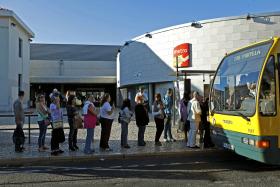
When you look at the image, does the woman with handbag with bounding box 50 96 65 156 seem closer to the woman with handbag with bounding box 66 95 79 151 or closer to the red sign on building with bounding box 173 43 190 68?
the woman with handbag with bounding box 66 95 79 151

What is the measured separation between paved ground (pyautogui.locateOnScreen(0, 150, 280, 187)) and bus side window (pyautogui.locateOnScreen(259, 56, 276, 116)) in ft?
4.42

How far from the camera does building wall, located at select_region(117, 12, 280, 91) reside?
24484 millimetres

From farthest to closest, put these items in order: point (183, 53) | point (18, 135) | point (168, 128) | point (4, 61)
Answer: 1. point (4, 61)
2. point (183, 53)
3. point (168, 128)
4. point (18, 135)

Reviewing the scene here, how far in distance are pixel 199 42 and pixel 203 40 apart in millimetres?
353

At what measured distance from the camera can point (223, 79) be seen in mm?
9094

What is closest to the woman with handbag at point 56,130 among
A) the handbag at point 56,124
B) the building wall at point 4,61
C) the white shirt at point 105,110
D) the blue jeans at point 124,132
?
the handbag at point 56,124

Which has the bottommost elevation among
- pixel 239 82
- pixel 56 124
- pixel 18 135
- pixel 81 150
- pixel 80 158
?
pixel 80 158

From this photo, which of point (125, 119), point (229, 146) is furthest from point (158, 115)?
point (229, 146)

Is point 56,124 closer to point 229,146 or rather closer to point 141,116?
point 141,116

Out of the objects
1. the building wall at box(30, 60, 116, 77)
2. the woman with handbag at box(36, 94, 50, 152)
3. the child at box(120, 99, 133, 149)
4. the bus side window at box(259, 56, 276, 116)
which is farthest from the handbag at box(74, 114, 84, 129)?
the building wall at box(30, 60, 116, 77)

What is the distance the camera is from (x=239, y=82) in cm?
823

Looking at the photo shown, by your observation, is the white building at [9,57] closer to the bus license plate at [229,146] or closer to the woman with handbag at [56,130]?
the woman with handbag at [56,130]

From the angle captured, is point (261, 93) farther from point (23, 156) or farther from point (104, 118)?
point (23, 156)

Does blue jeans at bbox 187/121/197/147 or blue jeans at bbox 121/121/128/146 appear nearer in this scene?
blue jeans at bbox 187/121/197/147
